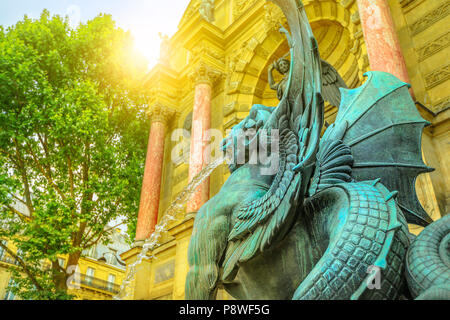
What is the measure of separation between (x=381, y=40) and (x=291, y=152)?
15.1ft

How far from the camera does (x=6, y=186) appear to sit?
1023cm

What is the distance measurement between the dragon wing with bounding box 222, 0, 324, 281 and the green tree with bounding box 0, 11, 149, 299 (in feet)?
29.4

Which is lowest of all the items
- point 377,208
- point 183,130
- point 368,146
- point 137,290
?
point 377,208

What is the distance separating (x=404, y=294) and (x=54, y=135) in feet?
37.7

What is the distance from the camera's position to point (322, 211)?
1.94 meters

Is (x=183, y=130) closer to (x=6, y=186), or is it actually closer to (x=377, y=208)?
(x=6, y=186)

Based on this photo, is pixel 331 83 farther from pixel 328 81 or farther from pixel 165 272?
pixel 165 272

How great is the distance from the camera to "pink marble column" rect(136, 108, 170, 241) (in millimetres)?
11164

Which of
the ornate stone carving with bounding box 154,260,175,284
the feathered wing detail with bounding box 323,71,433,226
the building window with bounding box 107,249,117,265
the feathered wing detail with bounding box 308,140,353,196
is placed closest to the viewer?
the feathered wing detail with bounding box 308,140,353,196

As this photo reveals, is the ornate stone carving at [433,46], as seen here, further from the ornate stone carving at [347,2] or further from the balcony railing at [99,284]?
the balcony railing at [99,284]

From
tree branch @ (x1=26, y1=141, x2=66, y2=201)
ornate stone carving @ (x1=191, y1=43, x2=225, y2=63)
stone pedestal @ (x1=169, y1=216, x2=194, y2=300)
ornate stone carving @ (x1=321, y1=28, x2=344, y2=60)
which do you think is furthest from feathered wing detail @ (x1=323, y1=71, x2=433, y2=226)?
tree branch @ (x1=26, y1=141, x2=66, y2=201)

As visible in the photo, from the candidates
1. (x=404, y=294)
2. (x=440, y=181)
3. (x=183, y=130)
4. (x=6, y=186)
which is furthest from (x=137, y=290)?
(x=404, y=294)

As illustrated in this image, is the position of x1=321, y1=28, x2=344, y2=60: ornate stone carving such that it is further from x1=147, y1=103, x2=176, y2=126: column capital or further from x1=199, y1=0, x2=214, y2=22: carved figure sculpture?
x1=147, y1=103, x2=176, y2=126: column capital

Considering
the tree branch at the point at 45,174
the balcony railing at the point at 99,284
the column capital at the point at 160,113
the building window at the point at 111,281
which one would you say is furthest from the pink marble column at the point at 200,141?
the building window at the point at 111,281
